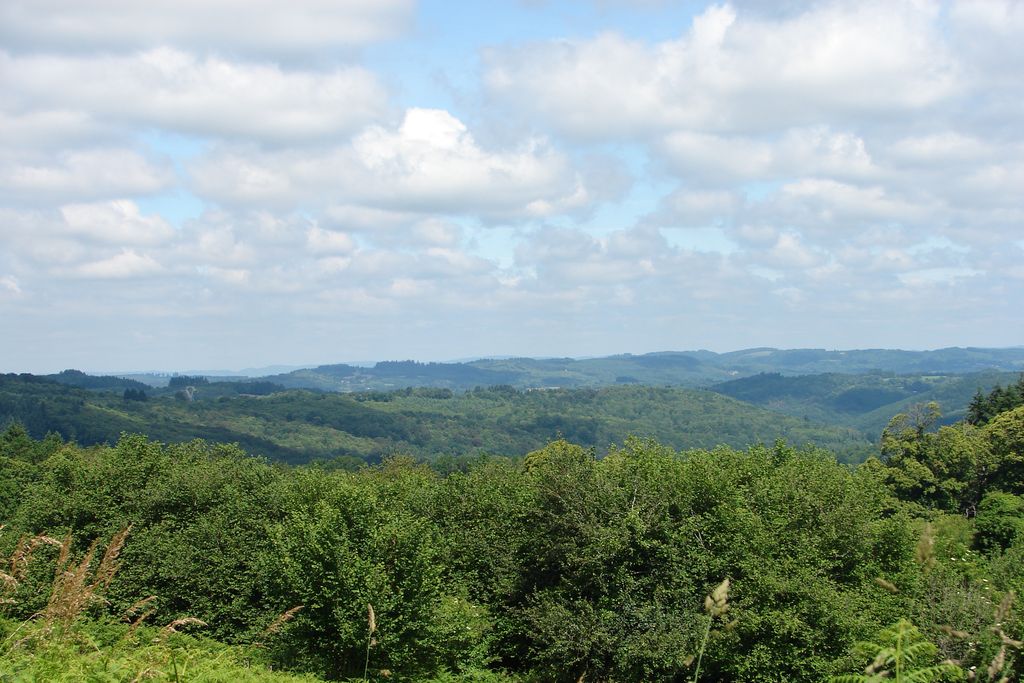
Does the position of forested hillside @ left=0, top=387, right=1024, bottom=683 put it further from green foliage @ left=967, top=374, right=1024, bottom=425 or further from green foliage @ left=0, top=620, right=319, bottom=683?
green foliage @ left=967, top=374, right=1024, bottom=425

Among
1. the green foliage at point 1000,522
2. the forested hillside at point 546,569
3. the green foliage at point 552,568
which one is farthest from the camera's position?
the green foliage at point 1000,522

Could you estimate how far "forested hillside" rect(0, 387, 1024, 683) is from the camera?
31047 millimetres

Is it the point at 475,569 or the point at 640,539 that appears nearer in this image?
the point at 640,539

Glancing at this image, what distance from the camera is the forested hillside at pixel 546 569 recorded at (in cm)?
3105

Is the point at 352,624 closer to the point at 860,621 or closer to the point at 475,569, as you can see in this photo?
the point at 475,569

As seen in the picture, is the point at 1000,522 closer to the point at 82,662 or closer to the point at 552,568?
the point at 552,568

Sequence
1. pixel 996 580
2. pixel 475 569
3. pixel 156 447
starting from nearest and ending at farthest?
pixel 996 580
pixel 475 569
pixel 156 447

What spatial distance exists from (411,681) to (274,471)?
2790cm

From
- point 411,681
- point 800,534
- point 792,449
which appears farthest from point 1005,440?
point 411,681

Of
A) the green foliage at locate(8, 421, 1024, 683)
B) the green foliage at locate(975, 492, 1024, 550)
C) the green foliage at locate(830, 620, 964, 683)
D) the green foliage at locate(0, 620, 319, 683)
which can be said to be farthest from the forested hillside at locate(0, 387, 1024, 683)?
the green foliage at locate(830, 620, 964, 683)

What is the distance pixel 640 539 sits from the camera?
112ft

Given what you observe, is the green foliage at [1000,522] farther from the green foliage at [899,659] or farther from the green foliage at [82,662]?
the green foliage at [82,662]

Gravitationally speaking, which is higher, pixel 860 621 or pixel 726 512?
pixel 726 512

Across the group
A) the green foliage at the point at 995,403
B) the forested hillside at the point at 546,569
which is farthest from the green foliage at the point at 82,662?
the green foliage at the point at 995,403
